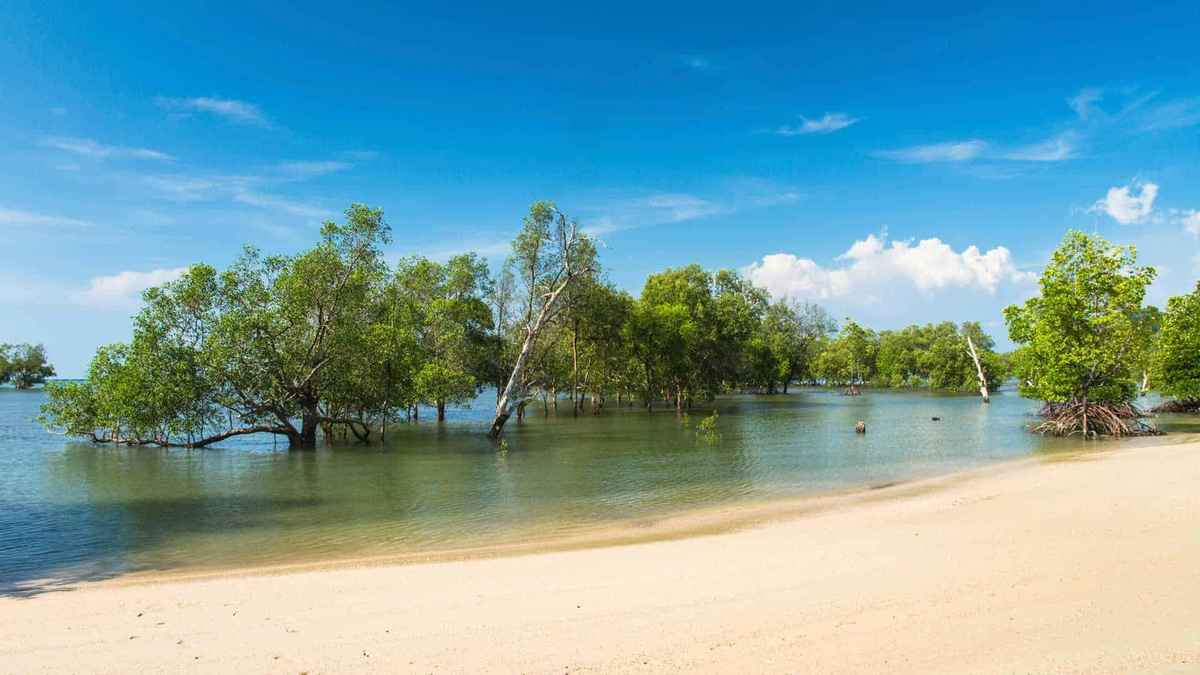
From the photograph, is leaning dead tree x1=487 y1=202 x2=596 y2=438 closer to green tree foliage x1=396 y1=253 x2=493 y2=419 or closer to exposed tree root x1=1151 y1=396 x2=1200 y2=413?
green tree foliage x1=396 y1=253 x2=493 y2=419

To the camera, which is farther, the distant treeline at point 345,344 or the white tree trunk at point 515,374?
the white tree trunk at point 515,374

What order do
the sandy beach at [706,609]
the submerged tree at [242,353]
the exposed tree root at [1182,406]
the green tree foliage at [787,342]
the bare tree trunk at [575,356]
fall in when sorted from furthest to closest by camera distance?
the green tree foliage at [787,342]
the bare tree trunk at [575,356]
the exposed tree root at [1182,406]
the submerged tree at [242,353]
the sandy beach at [706,609]

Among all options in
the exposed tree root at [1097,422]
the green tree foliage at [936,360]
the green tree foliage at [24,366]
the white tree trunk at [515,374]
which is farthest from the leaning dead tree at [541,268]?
the green tree foliage at [24,366]

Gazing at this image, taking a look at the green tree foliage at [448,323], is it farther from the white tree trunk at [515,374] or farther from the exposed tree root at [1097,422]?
the exposed tree root at [1097,422]

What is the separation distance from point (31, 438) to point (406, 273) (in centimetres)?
2655

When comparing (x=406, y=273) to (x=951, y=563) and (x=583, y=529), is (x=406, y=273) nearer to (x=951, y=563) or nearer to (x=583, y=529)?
(x=583, y=529)

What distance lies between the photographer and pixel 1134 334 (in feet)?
99.2

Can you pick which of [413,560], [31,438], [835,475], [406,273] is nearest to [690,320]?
[406,273]

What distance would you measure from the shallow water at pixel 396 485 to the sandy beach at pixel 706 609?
3.15m

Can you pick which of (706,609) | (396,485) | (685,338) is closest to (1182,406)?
(685,338)

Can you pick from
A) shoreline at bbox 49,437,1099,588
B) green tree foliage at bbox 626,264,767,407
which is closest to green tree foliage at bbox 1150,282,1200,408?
shoreline at bbox 49,437,1099,588

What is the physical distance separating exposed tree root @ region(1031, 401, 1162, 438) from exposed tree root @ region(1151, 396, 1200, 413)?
1419 cm

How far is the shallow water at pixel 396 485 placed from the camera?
1435cm

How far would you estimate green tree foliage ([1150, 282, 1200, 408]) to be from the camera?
36812mm
